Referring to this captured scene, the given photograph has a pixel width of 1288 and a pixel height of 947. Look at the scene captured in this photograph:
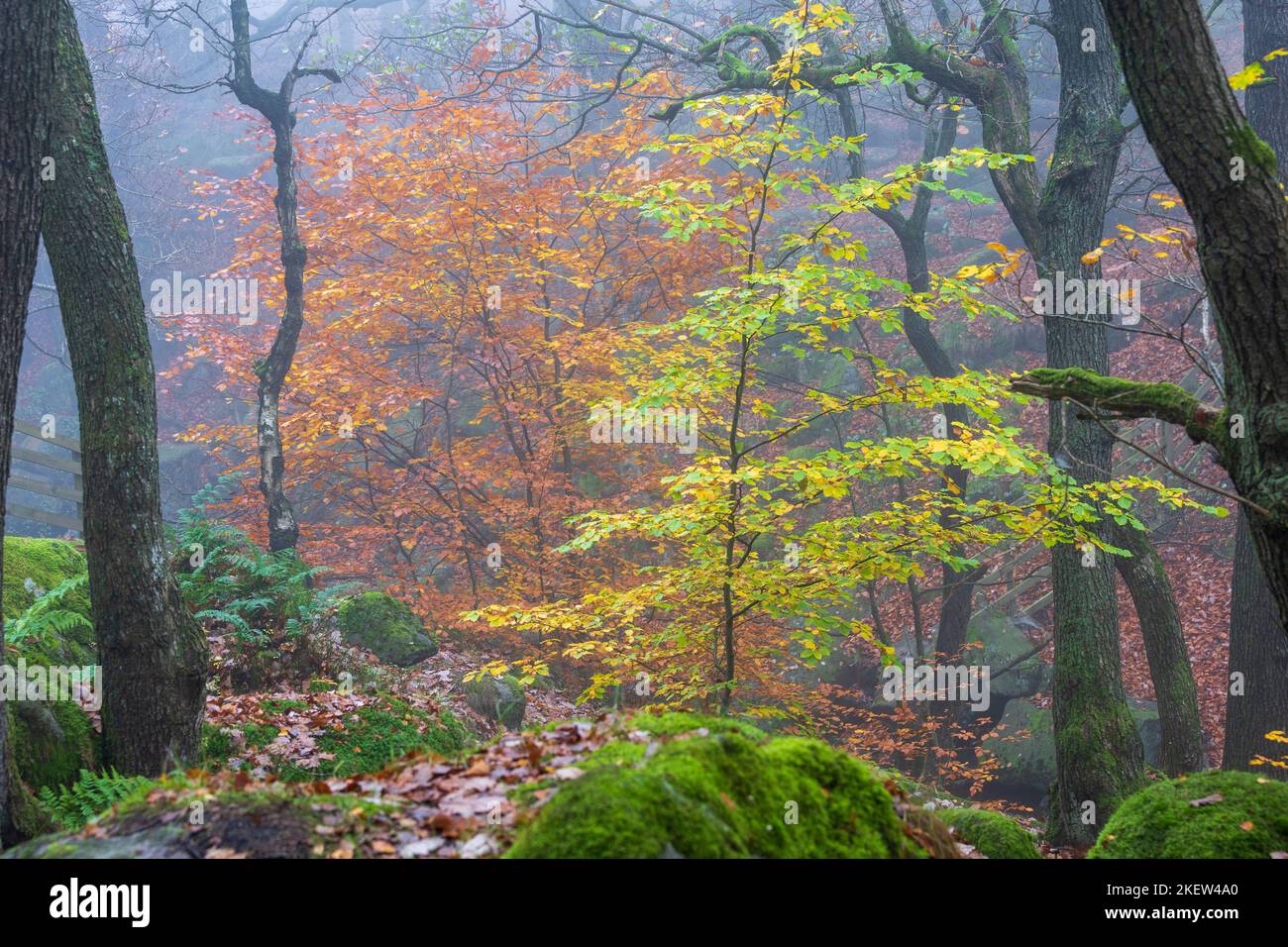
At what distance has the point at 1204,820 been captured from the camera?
11.4 feet

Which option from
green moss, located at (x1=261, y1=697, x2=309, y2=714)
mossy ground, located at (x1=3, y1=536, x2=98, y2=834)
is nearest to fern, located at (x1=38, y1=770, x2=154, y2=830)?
mossy ground, located at (x1=3, y1=536, x2=98, y2=834)

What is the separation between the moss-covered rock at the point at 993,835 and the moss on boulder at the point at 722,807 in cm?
185

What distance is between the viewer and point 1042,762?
37.1ft

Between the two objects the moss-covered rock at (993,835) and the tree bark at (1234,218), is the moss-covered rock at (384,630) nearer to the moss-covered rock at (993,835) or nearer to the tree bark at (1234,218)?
the moss-covered rock at (993,835)

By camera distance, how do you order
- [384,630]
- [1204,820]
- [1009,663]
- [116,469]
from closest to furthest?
[1204,820], [116,469], [384,630], [1009,663]

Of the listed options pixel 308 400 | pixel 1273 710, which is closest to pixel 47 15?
pixel 308 400

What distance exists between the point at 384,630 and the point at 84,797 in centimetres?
559

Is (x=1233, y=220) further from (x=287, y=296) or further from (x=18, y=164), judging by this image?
(x=287, y=296)

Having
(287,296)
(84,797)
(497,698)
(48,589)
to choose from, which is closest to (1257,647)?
(497,698)

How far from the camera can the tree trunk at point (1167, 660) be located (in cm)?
796

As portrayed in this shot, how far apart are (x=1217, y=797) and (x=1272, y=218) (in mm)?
2421

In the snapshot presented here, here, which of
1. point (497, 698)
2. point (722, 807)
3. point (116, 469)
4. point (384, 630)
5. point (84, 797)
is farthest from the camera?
point (384, 630)

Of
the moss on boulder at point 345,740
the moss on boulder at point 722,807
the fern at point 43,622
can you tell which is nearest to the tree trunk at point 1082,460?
the moss on boulder at point 722,807
